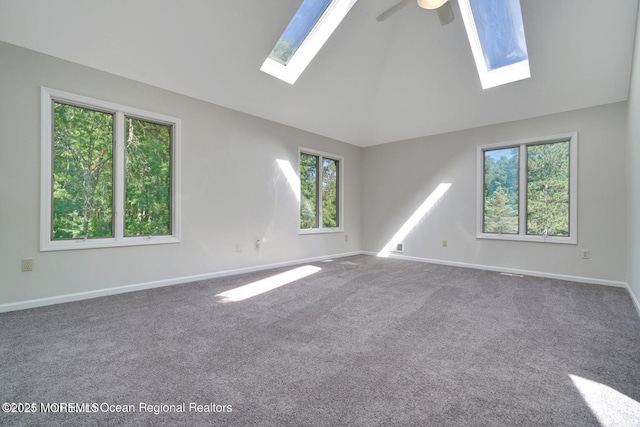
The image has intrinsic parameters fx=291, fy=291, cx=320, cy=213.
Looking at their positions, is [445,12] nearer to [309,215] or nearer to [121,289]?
[309,215]

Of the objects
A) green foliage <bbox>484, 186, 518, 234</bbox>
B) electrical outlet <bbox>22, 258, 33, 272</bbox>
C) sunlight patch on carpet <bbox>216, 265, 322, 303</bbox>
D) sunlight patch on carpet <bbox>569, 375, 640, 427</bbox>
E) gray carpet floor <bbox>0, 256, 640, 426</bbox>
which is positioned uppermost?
green foliage <bbox>484, 186, 518, 234</bbox>

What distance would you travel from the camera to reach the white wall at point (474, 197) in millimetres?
4039

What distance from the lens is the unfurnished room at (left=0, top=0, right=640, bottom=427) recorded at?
5.52 ft

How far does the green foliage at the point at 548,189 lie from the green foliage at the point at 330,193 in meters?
3.51

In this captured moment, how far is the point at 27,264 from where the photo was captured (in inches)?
114

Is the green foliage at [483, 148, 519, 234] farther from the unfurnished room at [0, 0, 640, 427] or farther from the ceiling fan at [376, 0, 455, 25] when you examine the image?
the ceiling fan at [376, 0, 455, 25]

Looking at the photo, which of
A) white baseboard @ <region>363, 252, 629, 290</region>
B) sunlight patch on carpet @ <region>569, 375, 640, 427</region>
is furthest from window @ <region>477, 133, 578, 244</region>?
sunlight patch on carpet @ <region>569, 375, 640, 427</region>

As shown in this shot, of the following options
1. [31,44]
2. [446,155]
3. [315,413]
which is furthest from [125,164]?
[446,155]

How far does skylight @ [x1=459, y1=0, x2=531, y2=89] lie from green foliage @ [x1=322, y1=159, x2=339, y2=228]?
10.2 feet

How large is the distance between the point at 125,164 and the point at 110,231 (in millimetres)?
830

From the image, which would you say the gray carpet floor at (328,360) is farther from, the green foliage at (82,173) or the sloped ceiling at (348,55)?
the sloped ceiling at (348,55)

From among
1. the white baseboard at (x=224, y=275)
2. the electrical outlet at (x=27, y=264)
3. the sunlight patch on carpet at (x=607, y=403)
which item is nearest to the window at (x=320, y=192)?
the white baseboard at (x=224, y=275)

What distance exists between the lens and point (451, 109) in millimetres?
5105

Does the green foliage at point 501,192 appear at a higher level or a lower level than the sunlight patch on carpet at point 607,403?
higher
